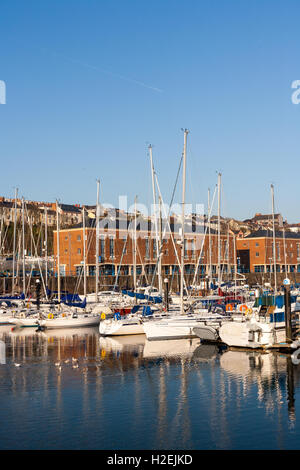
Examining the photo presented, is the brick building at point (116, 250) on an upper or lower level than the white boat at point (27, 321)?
upper

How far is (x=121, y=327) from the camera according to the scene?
4484 centimetres

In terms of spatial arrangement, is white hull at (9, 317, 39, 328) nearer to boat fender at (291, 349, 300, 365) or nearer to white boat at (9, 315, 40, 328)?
white boat at (9, 315, 40, 328)

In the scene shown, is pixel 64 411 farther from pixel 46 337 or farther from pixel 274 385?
pixel 46 337

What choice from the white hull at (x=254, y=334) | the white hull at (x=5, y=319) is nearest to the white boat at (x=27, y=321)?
the white hull at (x=5, y=319)

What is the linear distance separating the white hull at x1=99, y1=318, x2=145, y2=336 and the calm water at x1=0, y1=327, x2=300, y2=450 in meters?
6.95

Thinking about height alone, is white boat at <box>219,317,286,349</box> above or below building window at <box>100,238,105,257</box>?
below

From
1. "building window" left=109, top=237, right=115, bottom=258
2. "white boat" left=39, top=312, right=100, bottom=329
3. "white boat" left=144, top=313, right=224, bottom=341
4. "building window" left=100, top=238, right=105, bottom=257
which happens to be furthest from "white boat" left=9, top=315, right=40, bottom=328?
"building window" left=109, top=237, right=115, bottom=258

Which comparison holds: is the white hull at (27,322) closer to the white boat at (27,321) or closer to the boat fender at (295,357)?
the white boat at (27,321)

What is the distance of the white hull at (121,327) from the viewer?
44812 millimetres

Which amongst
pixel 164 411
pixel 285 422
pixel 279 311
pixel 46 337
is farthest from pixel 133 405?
pixel 46 337

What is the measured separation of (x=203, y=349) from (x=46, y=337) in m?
15.5

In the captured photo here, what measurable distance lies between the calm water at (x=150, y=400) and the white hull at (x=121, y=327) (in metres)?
6.95

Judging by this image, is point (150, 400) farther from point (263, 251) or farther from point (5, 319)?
point (263, 251)

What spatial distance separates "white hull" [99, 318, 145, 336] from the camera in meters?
44.8
